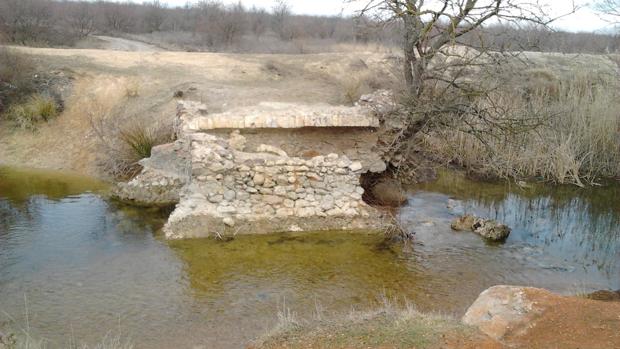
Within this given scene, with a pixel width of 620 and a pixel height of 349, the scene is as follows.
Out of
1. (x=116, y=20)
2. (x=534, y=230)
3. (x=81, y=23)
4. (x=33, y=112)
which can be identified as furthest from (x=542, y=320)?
(x=116, y=20)

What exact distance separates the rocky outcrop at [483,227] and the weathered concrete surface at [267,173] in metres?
1.44

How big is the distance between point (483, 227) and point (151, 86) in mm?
9631

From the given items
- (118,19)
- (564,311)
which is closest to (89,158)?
(564,311)

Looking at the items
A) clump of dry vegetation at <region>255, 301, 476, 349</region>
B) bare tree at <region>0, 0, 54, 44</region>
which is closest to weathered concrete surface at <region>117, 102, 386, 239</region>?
clump of dry vegetation at <region>255, 301, 476, 349</region>

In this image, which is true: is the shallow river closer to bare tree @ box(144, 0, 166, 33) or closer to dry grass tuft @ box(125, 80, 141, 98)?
dry grass tuft @ box(125, 80, 141, 98)

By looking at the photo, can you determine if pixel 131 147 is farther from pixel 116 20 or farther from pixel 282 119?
pixel 116 20

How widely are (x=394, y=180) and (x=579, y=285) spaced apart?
4412mm

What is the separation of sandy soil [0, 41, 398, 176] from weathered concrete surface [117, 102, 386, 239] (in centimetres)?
184

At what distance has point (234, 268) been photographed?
809cm

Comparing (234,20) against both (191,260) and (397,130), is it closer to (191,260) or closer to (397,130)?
(397,130)

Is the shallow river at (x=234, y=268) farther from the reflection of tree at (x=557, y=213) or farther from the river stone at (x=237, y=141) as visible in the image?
the river stone at (x=237, y=141)

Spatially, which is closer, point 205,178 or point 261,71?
point 205,178

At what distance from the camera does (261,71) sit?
53.4 ft

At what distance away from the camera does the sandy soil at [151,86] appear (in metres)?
13.2
